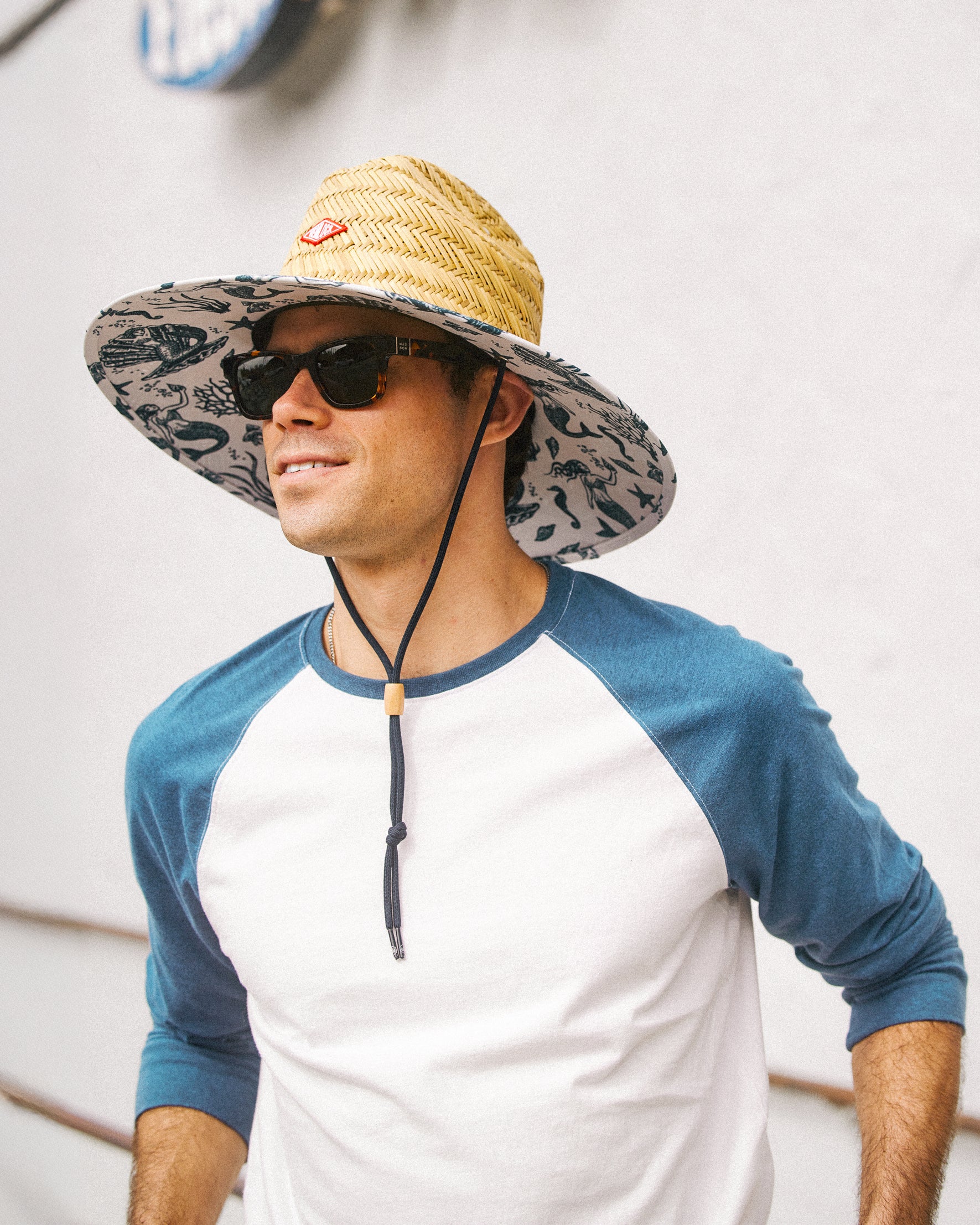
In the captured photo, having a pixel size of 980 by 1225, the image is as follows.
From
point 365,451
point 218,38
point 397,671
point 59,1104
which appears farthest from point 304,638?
point 59,1104

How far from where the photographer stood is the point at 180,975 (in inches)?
56.1

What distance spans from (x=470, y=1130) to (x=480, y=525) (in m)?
0.71

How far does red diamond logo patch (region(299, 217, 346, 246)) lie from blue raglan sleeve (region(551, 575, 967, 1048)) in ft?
1.73

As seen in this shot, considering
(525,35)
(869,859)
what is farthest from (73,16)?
(869,859)

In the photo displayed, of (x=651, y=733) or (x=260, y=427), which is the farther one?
(x=260, y=427)

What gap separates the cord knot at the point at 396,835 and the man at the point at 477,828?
0.02 metres

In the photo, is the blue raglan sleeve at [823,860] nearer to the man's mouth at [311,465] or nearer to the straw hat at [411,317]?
the straw hat at [411,317]

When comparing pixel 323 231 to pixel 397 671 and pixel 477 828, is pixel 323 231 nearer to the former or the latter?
pixel 397 671

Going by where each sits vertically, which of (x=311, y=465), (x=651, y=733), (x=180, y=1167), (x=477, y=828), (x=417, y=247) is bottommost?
(x=180, y=1167)

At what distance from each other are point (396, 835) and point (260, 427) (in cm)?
70

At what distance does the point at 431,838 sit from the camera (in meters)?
1.16

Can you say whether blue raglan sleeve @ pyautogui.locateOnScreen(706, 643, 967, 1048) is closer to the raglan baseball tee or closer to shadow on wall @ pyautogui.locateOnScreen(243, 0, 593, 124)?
the raglan baseball tee

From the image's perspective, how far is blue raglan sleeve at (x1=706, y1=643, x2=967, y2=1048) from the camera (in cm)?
115

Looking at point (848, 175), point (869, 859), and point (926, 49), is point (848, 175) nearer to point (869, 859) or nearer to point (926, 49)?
point (926, 49)
